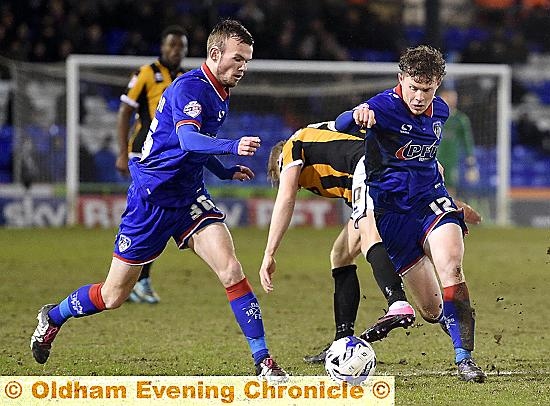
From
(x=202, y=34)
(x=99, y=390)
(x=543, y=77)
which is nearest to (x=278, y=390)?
(x=99, y=390)

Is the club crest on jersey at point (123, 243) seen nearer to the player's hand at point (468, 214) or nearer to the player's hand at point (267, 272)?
the player's hand at point (267, 272)

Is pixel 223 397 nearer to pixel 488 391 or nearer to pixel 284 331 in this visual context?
pixel 488 391

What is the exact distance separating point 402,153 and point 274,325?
2.57 m

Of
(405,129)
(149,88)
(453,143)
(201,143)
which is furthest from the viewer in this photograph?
(453,143)

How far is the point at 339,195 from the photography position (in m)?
6.43

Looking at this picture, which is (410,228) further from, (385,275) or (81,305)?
(81,305)

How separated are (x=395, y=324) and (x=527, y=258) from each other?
821cm

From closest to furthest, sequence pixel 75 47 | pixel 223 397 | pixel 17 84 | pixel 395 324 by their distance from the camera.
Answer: pixel 223 397 → pixel 395 324 → pixel 17 84 → pixel 75 47

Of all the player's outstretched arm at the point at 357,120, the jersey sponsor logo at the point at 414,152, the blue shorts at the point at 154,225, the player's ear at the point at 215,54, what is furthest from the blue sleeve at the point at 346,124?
the blue shorts at the point at 154,225

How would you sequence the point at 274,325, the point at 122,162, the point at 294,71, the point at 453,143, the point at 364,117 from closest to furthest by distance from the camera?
1. the point at 364,117
2. the point at 274,325
3. the point at 122,162
4. the point at 453,143
5. the point at 294,71

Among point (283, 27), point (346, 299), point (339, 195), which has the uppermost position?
point (283, 27)

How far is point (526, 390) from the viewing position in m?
5.38

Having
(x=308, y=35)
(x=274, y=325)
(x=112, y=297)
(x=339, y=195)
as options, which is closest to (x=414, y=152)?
(x=339, y=195)

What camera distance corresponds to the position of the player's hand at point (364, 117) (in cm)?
545
